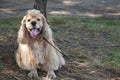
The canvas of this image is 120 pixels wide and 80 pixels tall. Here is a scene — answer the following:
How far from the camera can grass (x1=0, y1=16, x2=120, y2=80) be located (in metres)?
8.27

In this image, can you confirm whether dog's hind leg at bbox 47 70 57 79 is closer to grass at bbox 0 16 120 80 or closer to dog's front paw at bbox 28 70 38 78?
dog's front paw at bbox 28 70 38 78

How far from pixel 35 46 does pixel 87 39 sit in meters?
3.23

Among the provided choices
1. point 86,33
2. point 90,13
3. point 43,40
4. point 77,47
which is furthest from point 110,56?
point 90,13

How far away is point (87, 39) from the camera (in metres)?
9.45

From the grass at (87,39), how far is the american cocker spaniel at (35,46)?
0.68 metres

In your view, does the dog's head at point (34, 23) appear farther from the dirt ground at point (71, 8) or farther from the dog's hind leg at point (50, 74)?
the dirt ground at point (71, 8)

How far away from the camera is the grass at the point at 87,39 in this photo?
8.27 m

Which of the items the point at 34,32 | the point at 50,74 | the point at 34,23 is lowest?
the point at 50,74

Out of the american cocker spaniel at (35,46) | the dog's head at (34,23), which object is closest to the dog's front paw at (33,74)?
the american cocker spaniel at (35,46)

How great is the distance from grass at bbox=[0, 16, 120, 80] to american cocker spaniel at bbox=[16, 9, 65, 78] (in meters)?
0.68

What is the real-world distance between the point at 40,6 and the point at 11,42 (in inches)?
54.2

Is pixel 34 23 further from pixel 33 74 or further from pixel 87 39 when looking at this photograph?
pixel 87 39

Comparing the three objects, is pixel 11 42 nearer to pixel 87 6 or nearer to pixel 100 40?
pixel 100 40

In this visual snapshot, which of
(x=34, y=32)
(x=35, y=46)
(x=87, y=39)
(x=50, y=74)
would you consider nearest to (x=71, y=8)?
(x=87, y=39)
